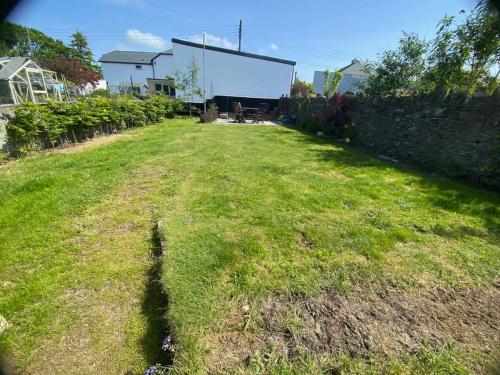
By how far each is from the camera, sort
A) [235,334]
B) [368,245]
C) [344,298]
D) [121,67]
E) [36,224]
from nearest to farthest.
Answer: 1. [235,334]
2. [344,298]
3. [368,245]
4. [36,224]
5. [121,67]

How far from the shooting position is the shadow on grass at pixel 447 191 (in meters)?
3.42

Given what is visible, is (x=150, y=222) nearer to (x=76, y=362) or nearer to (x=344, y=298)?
(x=76, y=362)

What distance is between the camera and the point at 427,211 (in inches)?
138

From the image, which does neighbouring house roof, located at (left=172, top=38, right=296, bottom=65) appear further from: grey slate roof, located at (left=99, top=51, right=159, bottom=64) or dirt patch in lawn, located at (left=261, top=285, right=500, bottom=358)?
dirt patch in lawn, located at (left=261, top=285, right=500, bottom=358)

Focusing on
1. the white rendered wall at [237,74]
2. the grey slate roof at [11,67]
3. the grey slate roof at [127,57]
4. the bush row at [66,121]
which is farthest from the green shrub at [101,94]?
the bush row at [66,121]

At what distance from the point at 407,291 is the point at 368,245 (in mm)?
636

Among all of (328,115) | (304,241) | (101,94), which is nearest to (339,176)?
(304,241)

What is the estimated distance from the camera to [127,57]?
33.2 m

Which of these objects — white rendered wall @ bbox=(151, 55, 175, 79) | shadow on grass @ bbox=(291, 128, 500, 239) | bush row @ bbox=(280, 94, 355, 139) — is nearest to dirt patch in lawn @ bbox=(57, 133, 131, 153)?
shadow on grass @ bbox=(291, 128, 500, 239)

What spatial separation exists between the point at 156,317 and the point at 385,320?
5.83ft

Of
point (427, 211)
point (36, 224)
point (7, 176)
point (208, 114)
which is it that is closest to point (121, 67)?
point (208, 114)

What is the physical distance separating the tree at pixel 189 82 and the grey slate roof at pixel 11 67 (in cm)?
869

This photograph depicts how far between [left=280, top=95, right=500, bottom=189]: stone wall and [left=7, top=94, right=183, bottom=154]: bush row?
30.7 ft

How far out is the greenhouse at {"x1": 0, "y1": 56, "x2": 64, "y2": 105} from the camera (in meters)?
10.5
